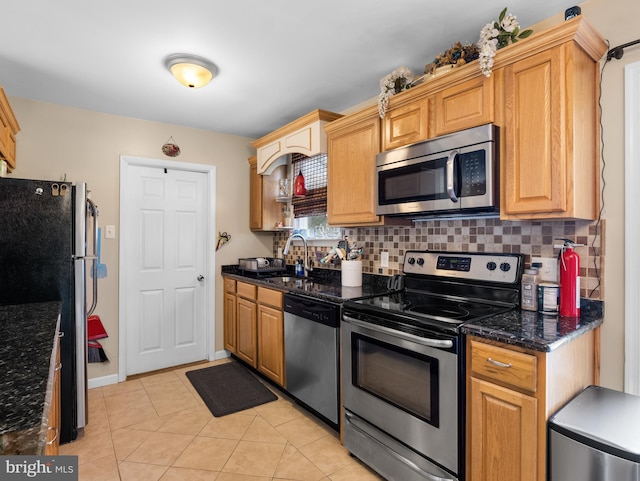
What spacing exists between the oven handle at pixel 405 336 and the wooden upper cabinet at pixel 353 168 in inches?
28.4

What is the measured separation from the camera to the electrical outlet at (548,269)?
6.09 ft

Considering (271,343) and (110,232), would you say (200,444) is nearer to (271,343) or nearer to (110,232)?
(271,343)

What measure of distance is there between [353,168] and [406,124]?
52 centimetres

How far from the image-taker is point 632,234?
1639 millimetres

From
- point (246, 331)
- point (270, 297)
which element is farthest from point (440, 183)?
point (246, 331)

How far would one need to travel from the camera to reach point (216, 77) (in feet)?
8.39

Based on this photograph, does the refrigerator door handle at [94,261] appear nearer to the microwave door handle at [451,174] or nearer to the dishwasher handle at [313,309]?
the dishwasher handle at [313,309]

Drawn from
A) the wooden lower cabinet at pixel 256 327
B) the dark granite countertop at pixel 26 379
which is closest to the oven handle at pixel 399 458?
the wooden lower cabinet at pixel 256 327

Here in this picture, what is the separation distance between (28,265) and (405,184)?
230 centimetres

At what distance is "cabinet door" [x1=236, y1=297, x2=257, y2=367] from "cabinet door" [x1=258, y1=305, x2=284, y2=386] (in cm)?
12

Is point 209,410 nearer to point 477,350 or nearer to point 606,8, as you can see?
point 477,350

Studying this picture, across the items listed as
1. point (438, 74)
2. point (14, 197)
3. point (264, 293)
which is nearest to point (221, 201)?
point (264, 293)

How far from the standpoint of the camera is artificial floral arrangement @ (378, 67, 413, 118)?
7.58 ft

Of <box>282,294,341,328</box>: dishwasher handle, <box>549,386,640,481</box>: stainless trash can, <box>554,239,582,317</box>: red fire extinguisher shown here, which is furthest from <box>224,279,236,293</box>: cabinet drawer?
<box>549,386,640,481</box>: stainless trash can
